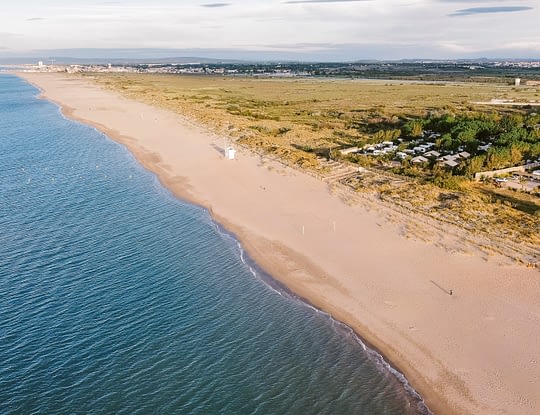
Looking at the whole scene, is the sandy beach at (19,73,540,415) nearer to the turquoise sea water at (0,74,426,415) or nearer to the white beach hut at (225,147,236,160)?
the turquoise sea water at (0,74,426,415)

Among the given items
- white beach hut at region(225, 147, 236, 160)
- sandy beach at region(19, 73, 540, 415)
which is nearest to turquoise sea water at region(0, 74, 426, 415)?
sandy beach at region(19, 73, 540, 415)

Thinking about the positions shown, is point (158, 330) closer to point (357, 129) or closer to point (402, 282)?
point (402, 282)

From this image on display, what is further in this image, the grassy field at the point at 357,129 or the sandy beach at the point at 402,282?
the grassy field at the point at 357,129

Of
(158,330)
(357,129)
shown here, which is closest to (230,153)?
(357,129)

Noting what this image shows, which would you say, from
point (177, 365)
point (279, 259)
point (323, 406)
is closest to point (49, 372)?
point (177, 365)

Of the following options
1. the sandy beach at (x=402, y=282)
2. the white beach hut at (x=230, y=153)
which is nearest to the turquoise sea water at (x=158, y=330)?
the sandy beach at (x=402, y=282)

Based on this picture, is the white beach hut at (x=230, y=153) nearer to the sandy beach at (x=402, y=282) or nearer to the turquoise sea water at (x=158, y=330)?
the sandy beach at (x=402, y=282)
